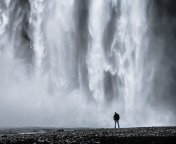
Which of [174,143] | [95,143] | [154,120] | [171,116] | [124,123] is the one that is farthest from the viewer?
[171,116]

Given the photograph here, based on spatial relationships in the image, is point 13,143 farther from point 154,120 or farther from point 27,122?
point 154,120

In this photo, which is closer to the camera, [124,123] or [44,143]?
[44,143]

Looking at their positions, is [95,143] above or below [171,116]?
below

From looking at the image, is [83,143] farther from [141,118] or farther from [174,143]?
[141,118]

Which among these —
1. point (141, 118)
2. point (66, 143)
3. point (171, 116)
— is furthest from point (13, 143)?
point (171, 116)

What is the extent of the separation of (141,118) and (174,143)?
30967 mm

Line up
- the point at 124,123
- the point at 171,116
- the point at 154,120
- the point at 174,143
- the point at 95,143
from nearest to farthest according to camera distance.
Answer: the point at 174,143
the point at 95,143
the point at 124,123
the point at 154,120
the point at 171,116

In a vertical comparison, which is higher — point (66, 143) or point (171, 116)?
point (171, 116)

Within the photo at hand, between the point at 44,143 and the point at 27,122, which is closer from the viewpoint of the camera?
the point at 44,143

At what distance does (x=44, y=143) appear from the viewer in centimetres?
1275

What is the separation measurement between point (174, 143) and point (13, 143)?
960 cm

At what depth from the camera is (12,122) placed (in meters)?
40.5

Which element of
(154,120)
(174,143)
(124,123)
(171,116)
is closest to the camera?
(174,143)

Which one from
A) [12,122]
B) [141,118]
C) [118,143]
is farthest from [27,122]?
[118,143]
